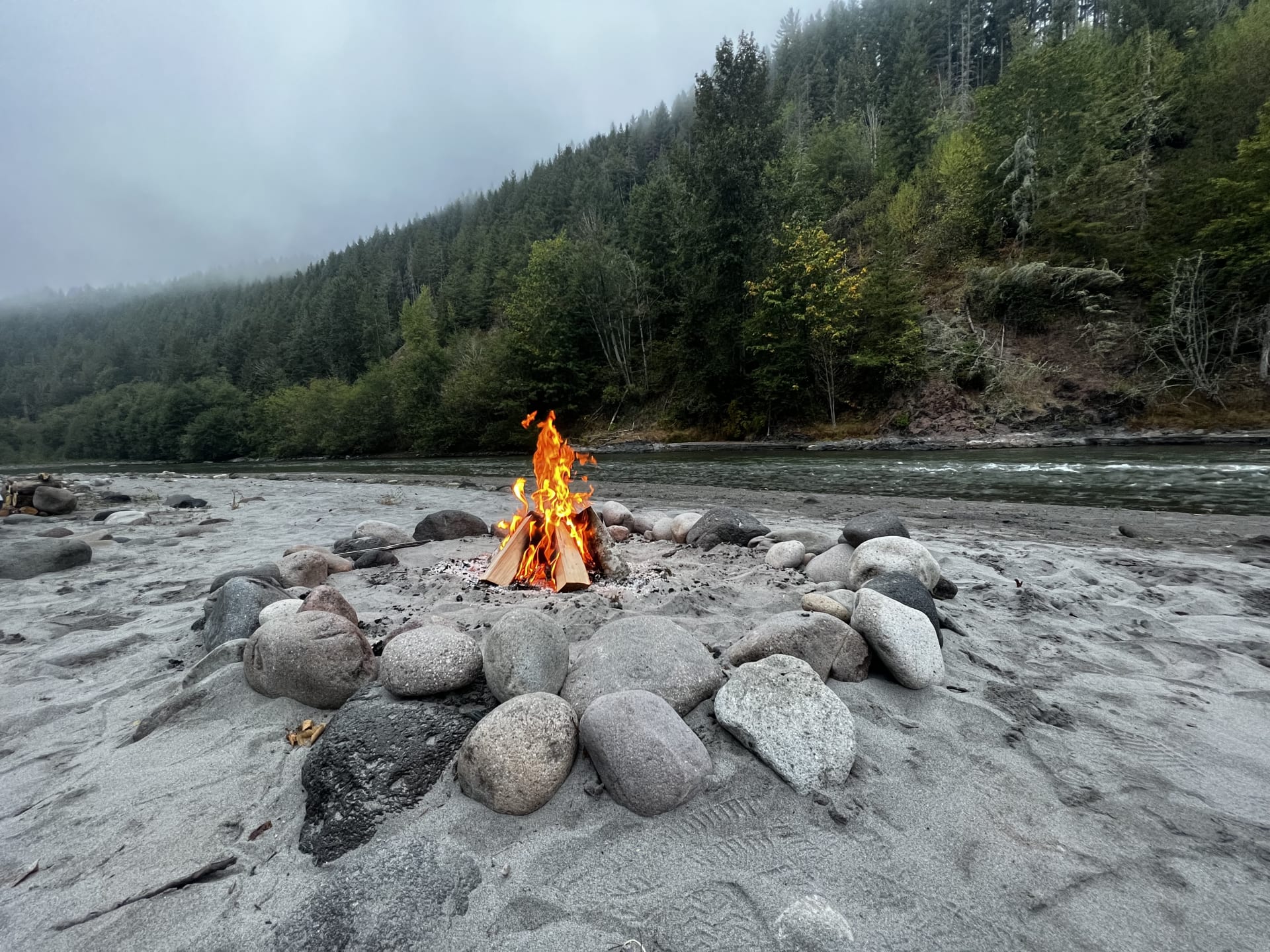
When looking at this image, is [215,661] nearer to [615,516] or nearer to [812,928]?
[812,928]

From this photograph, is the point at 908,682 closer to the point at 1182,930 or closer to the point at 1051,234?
the point at 1182,930

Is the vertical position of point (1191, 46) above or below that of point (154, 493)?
above

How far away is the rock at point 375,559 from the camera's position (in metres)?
5.73

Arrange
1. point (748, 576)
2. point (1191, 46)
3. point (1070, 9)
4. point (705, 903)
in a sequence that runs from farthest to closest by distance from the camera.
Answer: point (1070, 9) → point (1191, 46) → point (748, 576) → point (705, 903)

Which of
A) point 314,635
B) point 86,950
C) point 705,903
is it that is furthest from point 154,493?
point 705,903

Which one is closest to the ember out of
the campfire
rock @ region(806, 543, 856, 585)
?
the campfire

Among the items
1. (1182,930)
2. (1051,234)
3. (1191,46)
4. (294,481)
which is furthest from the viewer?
(1191,46)

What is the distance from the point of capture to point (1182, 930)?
1.57m

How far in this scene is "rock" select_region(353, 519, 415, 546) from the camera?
22.5 feet

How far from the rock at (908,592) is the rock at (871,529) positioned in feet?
4.46

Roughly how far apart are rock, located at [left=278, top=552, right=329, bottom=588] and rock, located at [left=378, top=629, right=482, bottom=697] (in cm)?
304

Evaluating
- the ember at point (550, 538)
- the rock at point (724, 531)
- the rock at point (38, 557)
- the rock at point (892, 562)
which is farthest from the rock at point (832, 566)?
the rock at point (38, 557)

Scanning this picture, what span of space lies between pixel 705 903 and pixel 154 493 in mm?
23281

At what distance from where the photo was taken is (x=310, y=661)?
2869 millimetres
